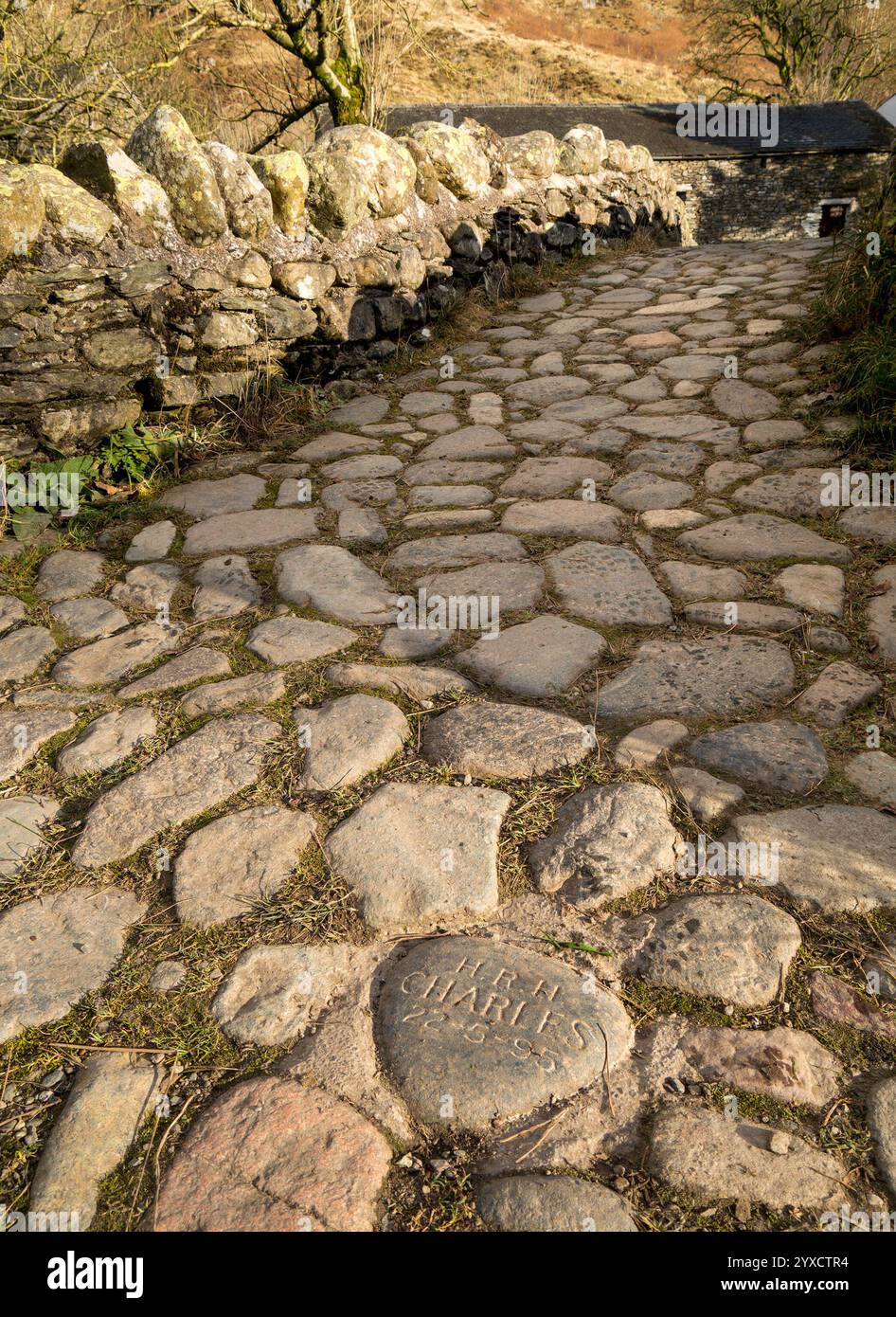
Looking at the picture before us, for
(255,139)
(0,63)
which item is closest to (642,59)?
(255,139)

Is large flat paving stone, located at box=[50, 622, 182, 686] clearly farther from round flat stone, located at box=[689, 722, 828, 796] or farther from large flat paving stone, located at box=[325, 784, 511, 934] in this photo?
round flat stone, located at box=[689, 722, 828, 796]

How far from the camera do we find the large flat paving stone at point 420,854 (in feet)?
5.39

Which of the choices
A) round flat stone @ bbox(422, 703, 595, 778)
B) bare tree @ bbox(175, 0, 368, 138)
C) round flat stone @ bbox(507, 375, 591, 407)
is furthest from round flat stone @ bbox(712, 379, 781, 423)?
bare tree @ bbox(175, 0, 368, 138)

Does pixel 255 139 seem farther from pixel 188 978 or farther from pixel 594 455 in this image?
pixel 188 978

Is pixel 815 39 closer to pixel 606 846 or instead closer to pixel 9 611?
pixel 9 611

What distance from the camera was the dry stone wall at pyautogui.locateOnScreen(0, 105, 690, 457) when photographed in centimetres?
342

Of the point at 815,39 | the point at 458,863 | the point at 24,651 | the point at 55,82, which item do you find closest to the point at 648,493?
the point at 458,863

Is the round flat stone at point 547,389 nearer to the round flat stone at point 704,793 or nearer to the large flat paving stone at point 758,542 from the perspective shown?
the large flat paving stone at point 758,542

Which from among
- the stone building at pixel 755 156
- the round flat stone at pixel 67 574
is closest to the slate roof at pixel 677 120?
the stone building at pixel 755 156

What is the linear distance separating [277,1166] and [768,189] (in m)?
26.7

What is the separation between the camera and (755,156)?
21781mm

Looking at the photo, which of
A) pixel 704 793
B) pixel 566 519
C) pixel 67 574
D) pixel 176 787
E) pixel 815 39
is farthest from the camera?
pixel 815 39

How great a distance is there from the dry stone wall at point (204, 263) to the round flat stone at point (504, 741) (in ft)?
8.18

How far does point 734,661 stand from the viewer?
2297 mm
